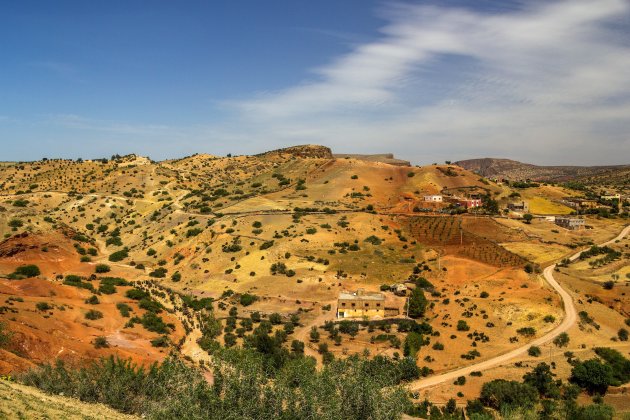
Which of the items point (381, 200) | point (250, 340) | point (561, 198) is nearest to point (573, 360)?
point (250, 340)

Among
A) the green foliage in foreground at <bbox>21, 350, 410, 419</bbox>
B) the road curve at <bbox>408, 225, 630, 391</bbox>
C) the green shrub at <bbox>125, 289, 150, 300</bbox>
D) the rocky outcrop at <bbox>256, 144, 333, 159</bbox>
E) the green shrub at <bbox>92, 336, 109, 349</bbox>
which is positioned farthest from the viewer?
the rocky outcrop at <bbox>256, 144, 333, 159</bbox>

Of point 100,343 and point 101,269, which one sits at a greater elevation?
point 100,343

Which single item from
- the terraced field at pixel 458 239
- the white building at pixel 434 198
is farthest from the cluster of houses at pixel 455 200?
the terraced field at pixel 458 239

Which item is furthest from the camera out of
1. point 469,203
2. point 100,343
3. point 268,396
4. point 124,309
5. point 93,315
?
point 469,203

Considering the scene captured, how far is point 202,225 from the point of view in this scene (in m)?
83.2

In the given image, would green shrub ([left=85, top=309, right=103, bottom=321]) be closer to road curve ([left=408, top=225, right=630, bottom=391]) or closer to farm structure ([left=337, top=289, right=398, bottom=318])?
farm structure ([left=337, top=289, right=398, bottom=318])

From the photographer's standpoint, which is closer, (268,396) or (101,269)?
(268,396)

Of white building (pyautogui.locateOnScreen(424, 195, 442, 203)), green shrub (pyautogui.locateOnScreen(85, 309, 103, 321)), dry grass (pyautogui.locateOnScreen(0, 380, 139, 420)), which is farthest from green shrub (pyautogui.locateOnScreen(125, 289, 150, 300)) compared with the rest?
white building (pyautogui.locateOnScreen(424, 195, 442, 203))

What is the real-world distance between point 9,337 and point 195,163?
12570 cm

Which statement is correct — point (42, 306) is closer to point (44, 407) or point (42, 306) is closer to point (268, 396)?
point (44, 407)

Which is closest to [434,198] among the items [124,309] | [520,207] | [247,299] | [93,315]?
[520,207]

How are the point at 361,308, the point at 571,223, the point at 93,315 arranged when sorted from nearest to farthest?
1. the point at 93,315
2. the point at 361,308
3. the point at 571,223

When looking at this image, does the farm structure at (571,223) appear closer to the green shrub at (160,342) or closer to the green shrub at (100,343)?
the green shrub at (160,342)

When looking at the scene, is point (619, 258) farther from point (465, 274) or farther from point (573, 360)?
point (573, 360)
